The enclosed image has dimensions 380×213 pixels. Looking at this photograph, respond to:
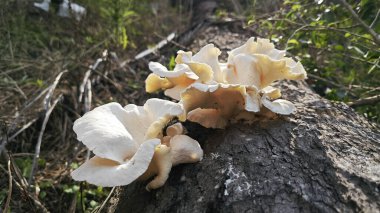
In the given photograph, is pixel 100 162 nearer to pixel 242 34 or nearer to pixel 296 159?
pixel 296 159

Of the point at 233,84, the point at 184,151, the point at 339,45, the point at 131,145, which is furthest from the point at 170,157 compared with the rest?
the point at 339,45

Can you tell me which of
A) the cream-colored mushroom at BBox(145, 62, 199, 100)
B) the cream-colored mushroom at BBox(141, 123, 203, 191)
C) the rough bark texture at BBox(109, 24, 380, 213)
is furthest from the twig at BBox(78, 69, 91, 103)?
the cream-colored mushroom at BBox(141, 123, 203, 191)

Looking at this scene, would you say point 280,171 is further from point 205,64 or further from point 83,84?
point 83,84

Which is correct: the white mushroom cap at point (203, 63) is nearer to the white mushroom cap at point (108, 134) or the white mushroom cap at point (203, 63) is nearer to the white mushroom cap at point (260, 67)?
the white mushroom cap at point (260, 67)

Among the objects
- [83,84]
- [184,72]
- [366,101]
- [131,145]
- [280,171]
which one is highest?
[184,72]

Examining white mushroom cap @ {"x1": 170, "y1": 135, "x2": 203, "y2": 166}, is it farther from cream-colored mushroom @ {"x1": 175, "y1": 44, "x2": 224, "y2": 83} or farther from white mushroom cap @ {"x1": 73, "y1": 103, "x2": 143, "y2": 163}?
cream-colored mushroom @ {"x1": 175, "y1": 44, "x2": 224, "y2": 83}

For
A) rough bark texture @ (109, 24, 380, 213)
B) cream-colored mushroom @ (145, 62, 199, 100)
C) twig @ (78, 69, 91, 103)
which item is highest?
cream-colored mushroom @ (145, 62, 199, 100)
